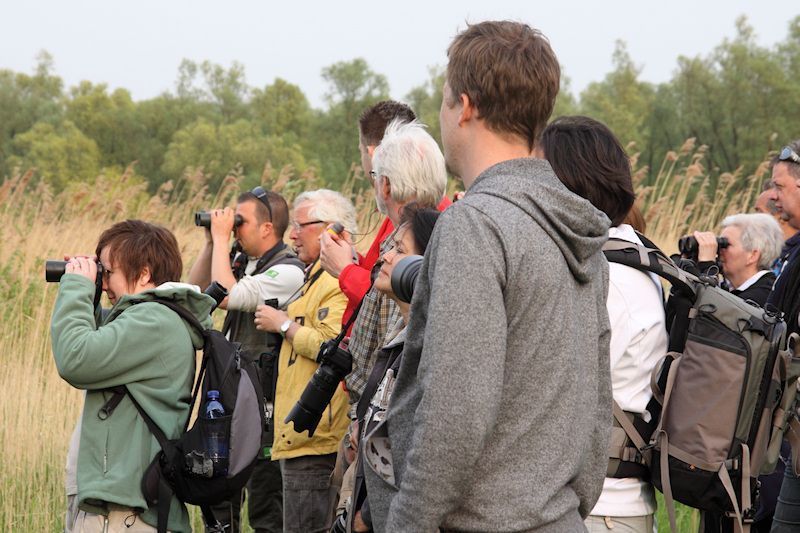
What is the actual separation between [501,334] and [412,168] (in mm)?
1912

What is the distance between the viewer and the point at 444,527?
5.90 feet

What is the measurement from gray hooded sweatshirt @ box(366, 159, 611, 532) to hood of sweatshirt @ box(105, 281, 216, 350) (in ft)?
5.14

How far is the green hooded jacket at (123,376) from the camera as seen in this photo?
3.15 metres

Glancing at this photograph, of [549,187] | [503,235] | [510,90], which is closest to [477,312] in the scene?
[503,235]

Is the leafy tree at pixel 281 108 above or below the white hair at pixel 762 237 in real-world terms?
above

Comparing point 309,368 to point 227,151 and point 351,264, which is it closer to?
point 351,264

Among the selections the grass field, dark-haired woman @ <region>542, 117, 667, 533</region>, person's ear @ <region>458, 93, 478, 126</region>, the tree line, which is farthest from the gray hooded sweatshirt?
the tree line

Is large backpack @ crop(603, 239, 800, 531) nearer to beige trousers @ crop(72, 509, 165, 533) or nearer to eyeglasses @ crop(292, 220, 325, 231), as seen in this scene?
beige trousers @ crop(72, 509, 165, 533)

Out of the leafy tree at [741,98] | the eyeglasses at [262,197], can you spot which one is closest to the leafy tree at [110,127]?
the leafy tree at [741,98]

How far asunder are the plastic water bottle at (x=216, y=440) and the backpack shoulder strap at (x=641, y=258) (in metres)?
1.38

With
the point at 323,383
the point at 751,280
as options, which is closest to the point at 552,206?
the point at 323,383

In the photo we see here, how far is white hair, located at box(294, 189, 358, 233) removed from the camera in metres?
4.79

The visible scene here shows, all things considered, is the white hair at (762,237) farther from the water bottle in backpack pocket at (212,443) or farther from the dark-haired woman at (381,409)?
the water bottle in backpack pocket at (212,443)

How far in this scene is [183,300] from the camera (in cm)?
341
